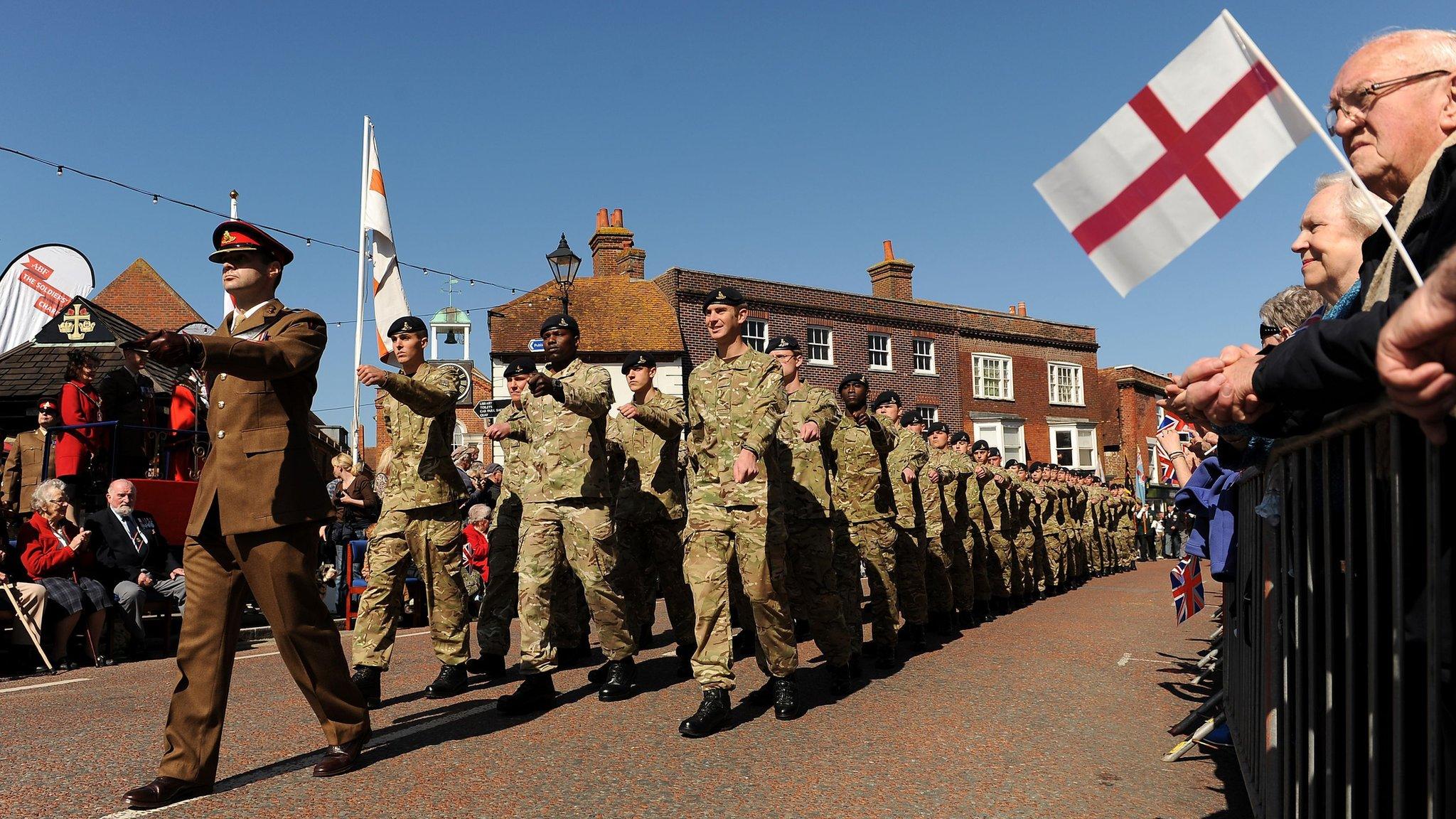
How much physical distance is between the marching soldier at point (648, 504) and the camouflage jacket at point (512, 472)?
3.07 feet

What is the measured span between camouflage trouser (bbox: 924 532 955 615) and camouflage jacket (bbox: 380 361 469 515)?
503cm

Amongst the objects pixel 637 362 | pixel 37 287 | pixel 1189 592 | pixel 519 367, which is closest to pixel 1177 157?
pixel 1189 592

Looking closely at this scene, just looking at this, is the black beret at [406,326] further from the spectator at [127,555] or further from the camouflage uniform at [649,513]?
the spectator at [127,555]

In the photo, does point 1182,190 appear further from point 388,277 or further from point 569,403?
point 388,277

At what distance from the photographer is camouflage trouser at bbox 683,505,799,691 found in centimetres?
573

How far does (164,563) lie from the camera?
1106 centimetres

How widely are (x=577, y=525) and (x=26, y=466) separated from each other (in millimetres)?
8575

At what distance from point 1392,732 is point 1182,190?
1530 millimetres

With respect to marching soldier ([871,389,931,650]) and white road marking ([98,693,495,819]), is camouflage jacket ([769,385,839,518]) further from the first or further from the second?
white road marking ([98,693,495,819])

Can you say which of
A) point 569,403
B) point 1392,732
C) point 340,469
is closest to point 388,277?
point 340,469

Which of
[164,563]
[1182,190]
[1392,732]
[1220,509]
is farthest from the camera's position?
[164,563]

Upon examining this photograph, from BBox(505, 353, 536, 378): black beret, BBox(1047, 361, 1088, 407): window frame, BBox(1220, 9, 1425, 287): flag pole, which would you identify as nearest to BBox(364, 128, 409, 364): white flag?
BBox(505, 353, 536, 378): black beret

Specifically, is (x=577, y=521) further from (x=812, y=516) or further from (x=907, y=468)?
(x=907, y=468)

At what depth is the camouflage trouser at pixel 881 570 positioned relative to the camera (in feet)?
25.8
